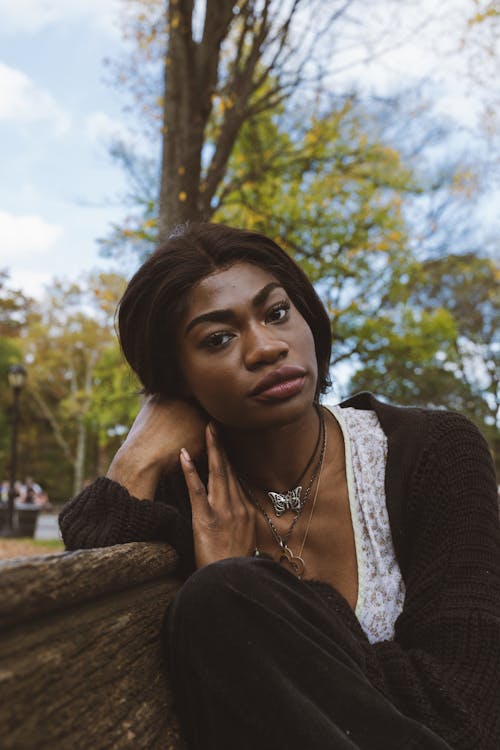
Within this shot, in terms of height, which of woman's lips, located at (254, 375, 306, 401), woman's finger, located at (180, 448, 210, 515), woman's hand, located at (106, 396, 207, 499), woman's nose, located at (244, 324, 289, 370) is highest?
woman's nose, located at (244, 324, 289, 370)

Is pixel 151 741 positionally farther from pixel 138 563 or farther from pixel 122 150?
pixel 122 150

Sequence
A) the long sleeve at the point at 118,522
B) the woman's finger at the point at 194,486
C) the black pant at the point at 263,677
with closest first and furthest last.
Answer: the black pant at the point at 263,677, the long sleeve at the point at 118,522, the woman's finger at the point at 194,486

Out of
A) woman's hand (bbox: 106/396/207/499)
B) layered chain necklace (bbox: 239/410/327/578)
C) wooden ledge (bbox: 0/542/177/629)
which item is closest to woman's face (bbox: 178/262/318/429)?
woman's hand (bbox: 106/396/207/499)

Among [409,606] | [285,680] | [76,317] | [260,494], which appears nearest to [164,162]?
[260,494]

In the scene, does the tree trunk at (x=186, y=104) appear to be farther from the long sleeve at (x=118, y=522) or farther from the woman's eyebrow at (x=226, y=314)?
the long sleeve at (x=118, y=522)

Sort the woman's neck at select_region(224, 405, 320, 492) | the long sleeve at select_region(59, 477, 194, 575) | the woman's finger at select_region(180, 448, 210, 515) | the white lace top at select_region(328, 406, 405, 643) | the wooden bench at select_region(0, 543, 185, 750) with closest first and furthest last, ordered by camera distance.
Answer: the wooden bench at select_region(0, 543, 185, 750) → the long sleeve at select_region(59, 477, 194, 575) → the white lace top at select_region(328, 406, 405, 643) → the woman's finger at select_region(180, 448, 210, 515) → the woman's neck at select_region(224, 405, 320, 492)

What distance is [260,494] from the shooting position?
7.38ft

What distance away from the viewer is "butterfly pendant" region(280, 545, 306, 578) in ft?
6.76

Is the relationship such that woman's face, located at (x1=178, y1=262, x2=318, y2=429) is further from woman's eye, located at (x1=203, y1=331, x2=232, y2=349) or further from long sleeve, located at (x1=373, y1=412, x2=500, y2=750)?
long sleeve, located at (x1=373, y1=412, x2=500, y2=750)

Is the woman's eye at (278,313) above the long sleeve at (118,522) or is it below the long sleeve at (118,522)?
above

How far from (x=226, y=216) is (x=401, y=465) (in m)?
10.8

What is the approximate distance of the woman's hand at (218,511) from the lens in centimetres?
190

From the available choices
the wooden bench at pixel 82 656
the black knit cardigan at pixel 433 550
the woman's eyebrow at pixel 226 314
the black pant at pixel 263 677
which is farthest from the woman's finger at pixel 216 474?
the black pant at pixel 263 677

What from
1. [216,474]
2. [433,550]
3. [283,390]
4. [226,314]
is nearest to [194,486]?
[216,474]
